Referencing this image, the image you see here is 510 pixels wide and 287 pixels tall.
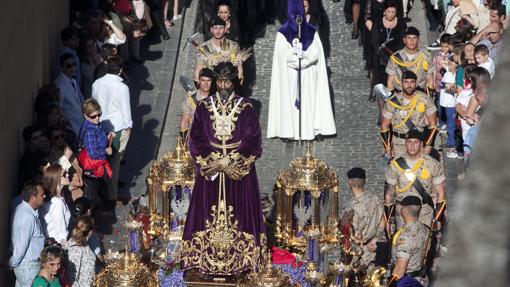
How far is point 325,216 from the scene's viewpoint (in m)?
12.0

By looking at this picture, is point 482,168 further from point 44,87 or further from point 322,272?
point 44,87

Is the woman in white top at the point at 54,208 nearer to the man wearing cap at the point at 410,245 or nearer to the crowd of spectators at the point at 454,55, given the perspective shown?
the man wearing cap at the point at 410,245

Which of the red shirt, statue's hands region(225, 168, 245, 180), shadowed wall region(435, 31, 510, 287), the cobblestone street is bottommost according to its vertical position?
the cobblestone street

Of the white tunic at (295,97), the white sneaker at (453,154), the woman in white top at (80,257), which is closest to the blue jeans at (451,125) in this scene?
the white sneaker at (453,154)

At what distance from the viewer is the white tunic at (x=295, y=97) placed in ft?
55.4

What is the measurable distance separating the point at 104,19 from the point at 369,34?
4.44 meters

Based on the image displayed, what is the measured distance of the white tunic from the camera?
665 inches

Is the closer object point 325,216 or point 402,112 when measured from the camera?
point 325,216

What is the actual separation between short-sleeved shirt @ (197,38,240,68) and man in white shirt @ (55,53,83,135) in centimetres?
212

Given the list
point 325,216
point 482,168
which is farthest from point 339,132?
point 482,168

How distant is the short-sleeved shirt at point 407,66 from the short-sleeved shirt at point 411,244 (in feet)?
17.4

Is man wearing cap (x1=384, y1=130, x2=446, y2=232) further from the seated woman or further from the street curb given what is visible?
the street curb

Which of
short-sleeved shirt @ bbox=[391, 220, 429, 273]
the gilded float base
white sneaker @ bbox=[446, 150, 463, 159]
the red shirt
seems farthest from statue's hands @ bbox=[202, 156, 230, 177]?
the red shirt

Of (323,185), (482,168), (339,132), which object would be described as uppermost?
(482,168)
